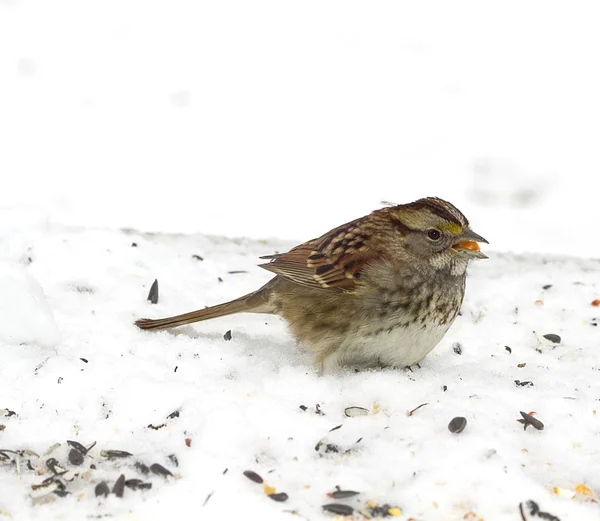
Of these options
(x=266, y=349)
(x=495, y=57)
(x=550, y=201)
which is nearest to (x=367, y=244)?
(x=266, y=349)

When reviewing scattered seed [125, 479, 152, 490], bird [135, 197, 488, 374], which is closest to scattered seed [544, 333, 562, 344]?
bird [135, 197, 488, 374]

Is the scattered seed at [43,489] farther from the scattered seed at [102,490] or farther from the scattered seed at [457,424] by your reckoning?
the scattered seed at [457,424]

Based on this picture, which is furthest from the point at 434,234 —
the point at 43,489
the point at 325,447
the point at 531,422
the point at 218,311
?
the point at 43,489

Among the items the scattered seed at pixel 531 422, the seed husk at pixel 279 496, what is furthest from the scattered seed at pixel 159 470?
the scattered seed at pixel 531 422

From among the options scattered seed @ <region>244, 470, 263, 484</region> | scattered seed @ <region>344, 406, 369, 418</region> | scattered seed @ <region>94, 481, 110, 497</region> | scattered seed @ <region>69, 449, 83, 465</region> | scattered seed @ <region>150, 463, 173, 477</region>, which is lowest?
scattered seed @ <region>69, 449, 83, 465</region>

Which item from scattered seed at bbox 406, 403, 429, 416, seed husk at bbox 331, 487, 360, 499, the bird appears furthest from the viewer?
the bird

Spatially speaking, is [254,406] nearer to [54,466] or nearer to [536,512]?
[54,466]

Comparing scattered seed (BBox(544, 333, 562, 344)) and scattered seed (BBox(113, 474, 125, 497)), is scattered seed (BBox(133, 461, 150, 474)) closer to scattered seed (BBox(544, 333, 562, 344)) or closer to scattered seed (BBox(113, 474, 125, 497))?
scattered seed (BBox(113, 474, 125, 497))
